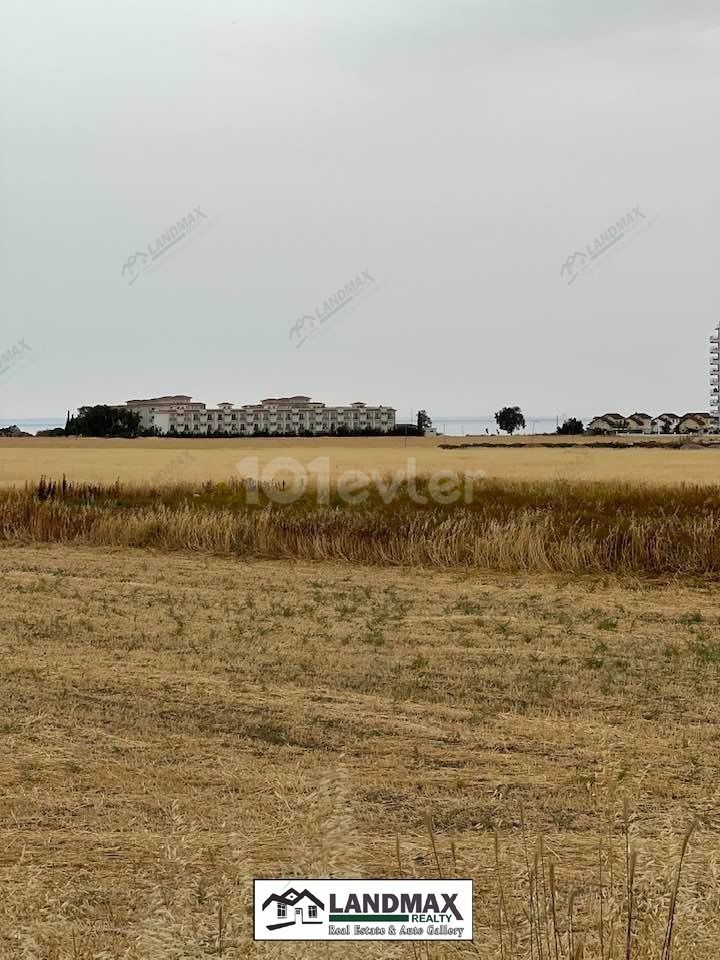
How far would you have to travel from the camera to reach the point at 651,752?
7789 mm

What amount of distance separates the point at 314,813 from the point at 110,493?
75.0 feet

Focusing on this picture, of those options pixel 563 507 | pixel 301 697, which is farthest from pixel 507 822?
pixel 563 507

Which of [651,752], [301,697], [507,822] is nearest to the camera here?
[507,822]

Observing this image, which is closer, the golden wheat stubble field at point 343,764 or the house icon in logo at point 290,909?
the house icon in logo at point 290,909

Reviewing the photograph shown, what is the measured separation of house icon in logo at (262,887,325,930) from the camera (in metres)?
3.87

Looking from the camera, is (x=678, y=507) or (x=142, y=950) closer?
(x=142, y=950)

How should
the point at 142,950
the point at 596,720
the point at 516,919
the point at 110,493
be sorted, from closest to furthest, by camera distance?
the point at 142,950 → the point at 516,919 → the point at 596,720 → the point at 110,493

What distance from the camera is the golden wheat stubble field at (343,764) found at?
474 cm

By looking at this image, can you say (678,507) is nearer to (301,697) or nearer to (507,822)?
(301,697)

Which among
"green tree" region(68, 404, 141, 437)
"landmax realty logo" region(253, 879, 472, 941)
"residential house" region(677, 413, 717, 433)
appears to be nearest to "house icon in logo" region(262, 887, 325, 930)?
"landmax realty logo" region(253, 879, 472, 941)
